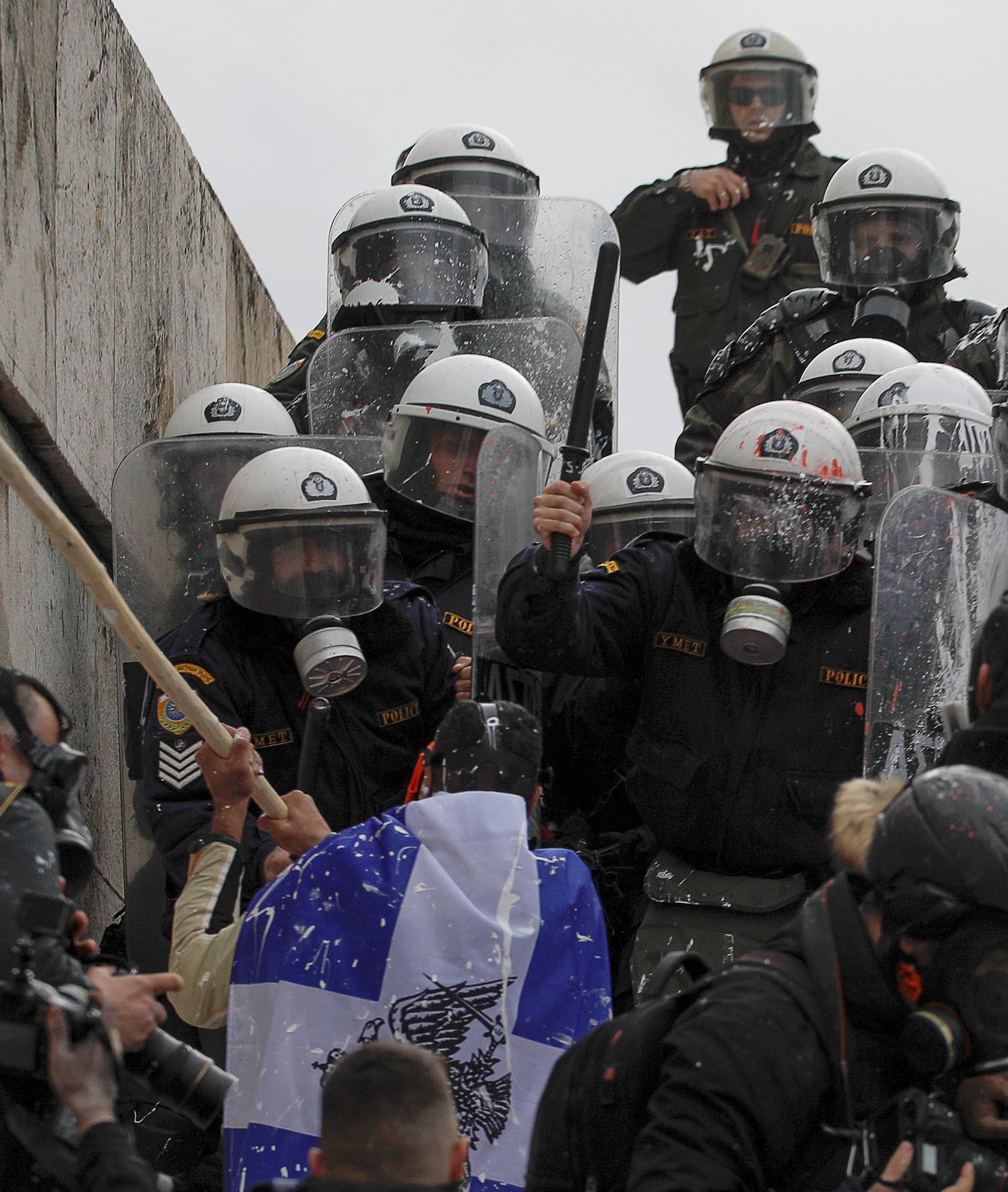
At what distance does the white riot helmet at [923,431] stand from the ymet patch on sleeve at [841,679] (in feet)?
3.88

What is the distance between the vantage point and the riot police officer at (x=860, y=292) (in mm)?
7395

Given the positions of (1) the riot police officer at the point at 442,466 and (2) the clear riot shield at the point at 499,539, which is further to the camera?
(1) the riot police officer at the point at 442,466

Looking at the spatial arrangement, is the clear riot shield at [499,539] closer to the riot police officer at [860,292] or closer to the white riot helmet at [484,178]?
the riot police officer at [860,292]

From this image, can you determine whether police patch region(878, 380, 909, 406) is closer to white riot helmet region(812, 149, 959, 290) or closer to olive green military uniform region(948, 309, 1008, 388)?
olive green military uniform region(948, 309, 1008, 388)

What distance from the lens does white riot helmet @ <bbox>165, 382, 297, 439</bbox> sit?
6.30m

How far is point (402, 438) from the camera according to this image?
5.67m

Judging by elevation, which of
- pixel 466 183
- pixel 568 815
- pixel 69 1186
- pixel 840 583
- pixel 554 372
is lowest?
pixel 568 815

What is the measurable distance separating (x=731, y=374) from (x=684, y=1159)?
5315 millimetres

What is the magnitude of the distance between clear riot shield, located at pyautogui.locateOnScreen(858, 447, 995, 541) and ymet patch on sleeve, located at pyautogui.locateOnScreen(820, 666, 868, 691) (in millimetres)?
1171

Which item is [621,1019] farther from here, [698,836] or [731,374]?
Answer: [731,374]

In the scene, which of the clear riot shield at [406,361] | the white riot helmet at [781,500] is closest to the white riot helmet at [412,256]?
the clear riot shield at [406,361]

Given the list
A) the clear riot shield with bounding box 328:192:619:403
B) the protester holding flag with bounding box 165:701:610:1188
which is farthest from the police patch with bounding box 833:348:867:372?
the protester holding flag with bounding box 165:701:610:1188

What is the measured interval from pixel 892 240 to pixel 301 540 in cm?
341

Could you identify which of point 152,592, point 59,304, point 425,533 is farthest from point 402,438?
point 59,304
